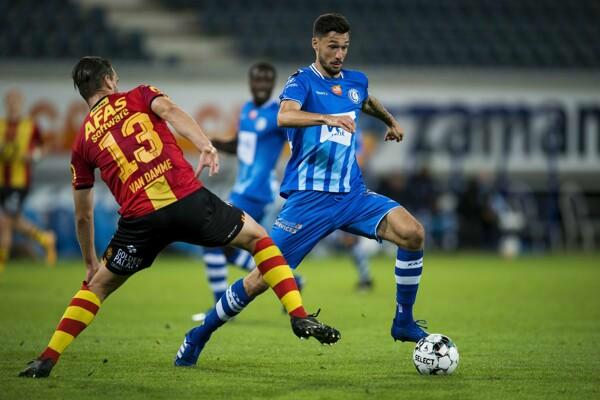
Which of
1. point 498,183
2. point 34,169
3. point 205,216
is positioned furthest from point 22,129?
point 498,183

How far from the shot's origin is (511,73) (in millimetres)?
23906

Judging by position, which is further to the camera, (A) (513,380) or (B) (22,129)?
(B) (22,129)

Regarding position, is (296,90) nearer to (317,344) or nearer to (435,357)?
(435,357)

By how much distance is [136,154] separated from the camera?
6504mm

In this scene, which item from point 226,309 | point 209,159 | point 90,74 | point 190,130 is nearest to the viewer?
point 209,159

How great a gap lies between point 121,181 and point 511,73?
18676 millimetres

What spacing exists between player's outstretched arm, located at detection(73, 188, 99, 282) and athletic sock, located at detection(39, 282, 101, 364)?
0.67 ft

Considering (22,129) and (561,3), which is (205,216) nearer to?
(22,129)

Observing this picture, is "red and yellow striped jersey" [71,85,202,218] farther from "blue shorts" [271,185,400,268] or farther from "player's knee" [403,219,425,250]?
"player's knee" [403,219,425,250]

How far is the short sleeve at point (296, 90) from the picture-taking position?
7199mm

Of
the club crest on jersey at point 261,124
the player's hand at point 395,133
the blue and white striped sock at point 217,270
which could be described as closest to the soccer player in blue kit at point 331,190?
the player's hand at point 395,133

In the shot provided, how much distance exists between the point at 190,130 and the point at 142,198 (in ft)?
1.88

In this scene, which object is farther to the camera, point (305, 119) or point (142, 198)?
point (305, 119)

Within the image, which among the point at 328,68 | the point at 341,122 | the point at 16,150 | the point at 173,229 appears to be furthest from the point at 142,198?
the point at 16,150
